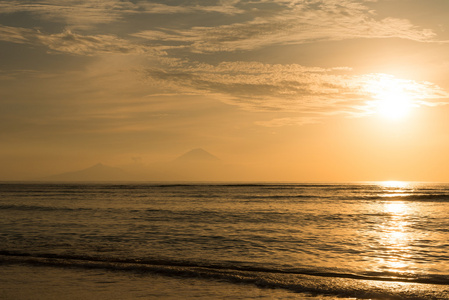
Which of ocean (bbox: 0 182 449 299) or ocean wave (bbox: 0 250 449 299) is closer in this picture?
ocean wave (bbox: 0 250 449 299)

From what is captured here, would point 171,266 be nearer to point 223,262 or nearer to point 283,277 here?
point 223,262

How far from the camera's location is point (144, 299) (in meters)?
10.8

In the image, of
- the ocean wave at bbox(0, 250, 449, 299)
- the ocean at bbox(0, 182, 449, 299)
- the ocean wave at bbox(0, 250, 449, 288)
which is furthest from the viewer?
the ocean wave at bbox(0, 250, 449, 288)

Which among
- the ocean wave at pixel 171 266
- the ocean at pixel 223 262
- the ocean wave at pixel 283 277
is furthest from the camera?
the ocean wave at pixel 171 266

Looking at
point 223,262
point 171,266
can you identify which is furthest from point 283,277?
point 171,266

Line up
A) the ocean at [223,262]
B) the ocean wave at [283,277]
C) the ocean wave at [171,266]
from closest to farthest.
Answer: the ocean wave at [283,277] < the ocean at [223,262] < the ocean wave at [171,266]

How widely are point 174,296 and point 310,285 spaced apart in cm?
388

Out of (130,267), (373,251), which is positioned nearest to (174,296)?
(130,267)

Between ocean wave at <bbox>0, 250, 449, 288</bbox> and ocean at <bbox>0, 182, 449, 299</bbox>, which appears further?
ocean wave at <bbox>0, 250, 449, 288</bbox>

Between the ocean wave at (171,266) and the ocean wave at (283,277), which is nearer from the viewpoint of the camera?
the ocean wave at (283,277)

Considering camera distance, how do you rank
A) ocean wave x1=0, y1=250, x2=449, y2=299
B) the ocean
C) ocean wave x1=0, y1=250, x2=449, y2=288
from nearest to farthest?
ocean wave x1=0, y1=250, x2=449, y2=299
the ocean
ocean wave x1=0, y1=250, x2=449, y2=288

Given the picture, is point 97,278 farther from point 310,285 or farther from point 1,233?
point 1,233

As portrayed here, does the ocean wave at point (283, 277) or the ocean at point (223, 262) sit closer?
the ocean wave at point (283, 277)

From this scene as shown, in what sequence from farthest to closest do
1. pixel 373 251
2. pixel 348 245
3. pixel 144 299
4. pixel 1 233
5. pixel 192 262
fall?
pixel 1 233 < pixel 348 245 < pixel 373 251 < pixel 192 262 < pixel 144 299
